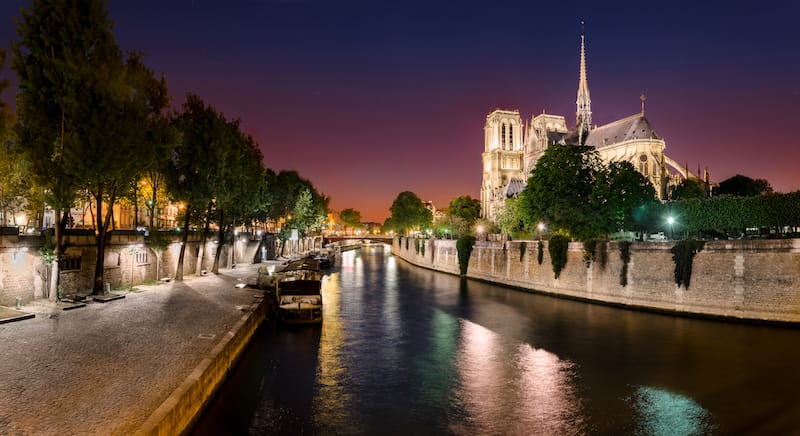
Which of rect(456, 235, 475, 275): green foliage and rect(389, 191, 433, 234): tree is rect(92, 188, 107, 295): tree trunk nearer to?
rect(456, 235, 475, 275): green foliage

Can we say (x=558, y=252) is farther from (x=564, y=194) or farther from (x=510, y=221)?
(x=510, y=221)

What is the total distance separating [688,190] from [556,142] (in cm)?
4224

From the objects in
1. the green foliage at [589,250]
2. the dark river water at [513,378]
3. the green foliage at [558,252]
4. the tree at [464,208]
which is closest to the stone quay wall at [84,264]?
the dark river water at [513,378]

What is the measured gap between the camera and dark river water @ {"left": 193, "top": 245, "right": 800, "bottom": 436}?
1417 cm

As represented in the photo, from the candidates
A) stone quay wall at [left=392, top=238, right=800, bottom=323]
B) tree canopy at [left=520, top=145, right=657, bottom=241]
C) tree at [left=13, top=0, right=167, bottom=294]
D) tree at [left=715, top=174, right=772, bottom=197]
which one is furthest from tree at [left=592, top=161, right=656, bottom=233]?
tree at [left=715, top=174, right=772, bottom=197]

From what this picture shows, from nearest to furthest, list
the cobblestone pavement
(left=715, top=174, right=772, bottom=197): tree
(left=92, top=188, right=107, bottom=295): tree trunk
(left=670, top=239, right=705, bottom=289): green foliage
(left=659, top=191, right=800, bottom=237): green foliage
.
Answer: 1. the cobblestone pavement
2. (left=92, top=188, right=107, bottom=295): tree trunk
3. (left=670, top=239, right=705, bottom=289): green foliage
4. (left=659, top=191, right=800, bottom=237): green foliage
5. (left=715, top=174, right=772, bottom=197): tree

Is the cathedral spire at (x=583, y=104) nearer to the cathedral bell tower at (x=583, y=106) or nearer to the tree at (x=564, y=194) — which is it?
the cathedral bell tower at (x=583, y=106)

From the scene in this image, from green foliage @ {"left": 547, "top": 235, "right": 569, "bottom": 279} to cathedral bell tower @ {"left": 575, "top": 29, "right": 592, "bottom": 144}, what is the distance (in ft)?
262

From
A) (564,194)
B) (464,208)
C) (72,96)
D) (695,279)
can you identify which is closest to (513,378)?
(695,279)

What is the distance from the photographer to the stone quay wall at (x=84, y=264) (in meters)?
21.1

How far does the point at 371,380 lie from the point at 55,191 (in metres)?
17.2

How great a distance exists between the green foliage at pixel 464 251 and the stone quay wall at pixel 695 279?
11.2m

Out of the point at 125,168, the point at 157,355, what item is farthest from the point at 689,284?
the point at 125,168

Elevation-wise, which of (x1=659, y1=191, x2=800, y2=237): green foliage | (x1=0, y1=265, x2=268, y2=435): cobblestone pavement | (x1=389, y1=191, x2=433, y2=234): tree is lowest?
(x1=0, y1=265, x2=268, y2=435): cobblestone pavement
